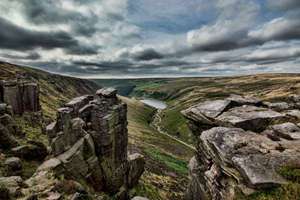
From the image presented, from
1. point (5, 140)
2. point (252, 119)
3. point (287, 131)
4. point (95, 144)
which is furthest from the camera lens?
point (95, 144)

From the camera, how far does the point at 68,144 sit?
1129 inches

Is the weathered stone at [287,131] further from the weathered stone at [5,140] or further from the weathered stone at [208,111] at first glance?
the weathered stone at [5,140]

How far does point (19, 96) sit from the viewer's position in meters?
58.7

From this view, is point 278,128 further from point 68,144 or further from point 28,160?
point 28,160

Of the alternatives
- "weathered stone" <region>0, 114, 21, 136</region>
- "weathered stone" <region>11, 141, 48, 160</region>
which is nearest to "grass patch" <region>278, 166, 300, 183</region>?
"weathered stone" <region>11, 141, 48, 160</region>

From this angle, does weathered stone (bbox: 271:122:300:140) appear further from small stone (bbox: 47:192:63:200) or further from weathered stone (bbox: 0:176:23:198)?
weathered stone (bbox: 0:176:23:198)

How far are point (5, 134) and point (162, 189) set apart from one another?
105 feet

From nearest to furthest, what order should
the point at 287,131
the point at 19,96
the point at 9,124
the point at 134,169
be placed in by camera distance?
the point at 287,131 → the point at 9,124 → the point at 134,169 → the point at 19,96

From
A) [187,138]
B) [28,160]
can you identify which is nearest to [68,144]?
[28,160]

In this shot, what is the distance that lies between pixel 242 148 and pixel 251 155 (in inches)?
47.7

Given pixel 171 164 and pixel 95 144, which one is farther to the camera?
pixel 171 164

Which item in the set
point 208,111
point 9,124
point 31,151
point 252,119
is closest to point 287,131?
point 252,119

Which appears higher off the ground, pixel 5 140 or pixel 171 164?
pixel 5 140

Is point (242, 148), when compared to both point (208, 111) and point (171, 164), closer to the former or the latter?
point (208, 111)
